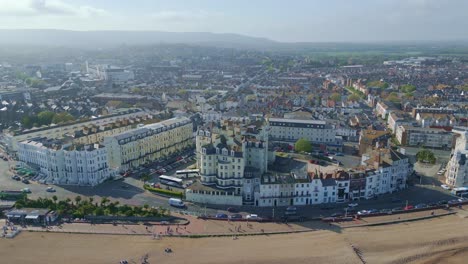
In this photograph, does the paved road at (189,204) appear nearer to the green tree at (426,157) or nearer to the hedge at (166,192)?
the hedge at (166,192)

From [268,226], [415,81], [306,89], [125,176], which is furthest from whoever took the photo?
[415,81]

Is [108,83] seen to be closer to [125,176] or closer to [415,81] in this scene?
[125,176]

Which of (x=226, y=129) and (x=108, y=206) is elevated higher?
(x=226, y=129)

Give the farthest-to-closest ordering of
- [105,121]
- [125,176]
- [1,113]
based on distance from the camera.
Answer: [1,113] < [105,121] < [125,176]

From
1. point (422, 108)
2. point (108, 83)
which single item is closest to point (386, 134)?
point (422, 108)

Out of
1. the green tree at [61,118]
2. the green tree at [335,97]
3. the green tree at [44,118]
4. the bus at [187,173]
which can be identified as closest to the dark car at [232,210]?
the bus at [187,173]

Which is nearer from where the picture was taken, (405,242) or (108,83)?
(405,242)
